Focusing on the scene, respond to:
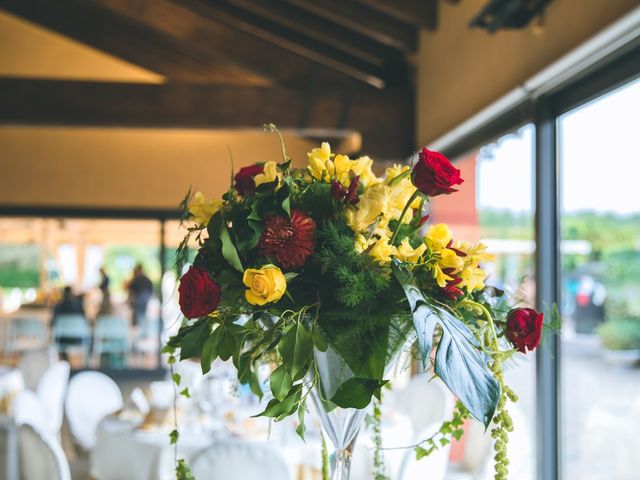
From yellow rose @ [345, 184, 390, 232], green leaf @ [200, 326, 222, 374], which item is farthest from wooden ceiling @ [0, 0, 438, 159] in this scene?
green leaf @ [200, 326, 222, 374]

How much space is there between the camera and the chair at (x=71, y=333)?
9.66 meters

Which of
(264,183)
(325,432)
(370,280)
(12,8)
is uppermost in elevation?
(12,8)

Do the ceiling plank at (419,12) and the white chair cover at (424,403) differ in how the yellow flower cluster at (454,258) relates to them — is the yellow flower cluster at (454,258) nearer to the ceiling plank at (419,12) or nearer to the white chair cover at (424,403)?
the white chair cover at (424,403)

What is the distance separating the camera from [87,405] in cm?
464

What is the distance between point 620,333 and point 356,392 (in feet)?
8.16

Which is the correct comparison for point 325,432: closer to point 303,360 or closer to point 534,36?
point 303,360

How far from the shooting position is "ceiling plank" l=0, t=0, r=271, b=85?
334 inches

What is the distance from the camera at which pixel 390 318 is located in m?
1.05

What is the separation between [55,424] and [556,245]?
11.1 feet

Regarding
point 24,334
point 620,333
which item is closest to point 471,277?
point 620,333

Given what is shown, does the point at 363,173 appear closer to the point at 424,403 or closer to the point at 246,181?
the point at 246,181

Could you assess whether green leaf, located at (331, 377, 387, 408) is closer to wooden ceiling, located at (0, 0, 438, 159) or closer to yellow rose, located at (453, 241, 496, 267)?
yellow rose, located at (453, 241, 496, 267)

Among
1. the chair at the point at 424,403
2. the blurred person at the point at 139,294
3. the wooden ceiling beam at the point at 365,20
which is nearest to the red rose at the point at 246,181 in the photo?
the chair at the point at 424,403

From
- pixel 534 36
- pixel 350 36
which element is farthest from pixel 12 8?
pixel 534 36
